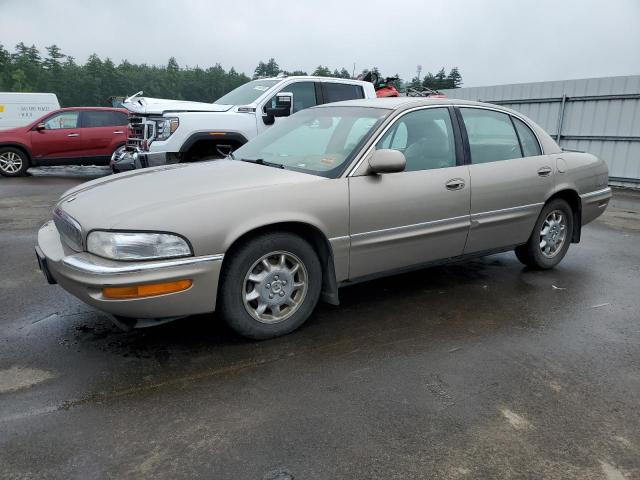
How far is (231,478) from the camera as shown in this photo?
2146 mm

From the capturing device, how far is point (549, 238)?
504cm

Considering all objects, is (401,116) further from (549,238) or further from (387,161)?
(549,238)

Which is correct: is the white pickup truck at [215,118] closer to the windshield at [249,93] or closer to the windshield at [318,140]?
the windshield at [249,93]

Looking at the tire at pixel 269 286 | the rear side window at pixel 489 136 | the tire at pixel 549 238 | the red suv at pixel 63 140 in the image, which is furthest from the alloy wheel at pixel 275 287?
the red suv at pixel 63 140

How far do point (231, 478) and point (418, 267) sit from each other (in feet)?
7.89

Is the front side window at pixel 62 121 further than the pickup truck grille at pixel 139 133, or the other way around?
the front side window at pixel 62 121

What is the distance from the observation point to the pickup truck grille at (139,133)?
7703mm

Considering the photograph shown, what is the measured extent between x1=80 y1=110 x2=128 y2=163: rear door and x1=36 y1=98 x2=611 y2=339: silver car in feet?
30.1

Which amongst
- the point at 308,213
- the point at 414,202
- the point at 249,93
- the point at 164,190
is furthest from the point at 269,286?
the point at 249,93

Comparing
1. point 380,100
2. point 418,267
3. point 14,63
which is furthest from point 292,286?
point 14,63

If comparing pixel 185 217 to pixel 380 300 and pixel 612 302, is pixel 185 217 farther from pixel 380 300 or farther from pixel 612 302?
pixel 612 302

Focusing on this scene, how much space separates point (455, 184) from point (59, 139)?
36.0ft

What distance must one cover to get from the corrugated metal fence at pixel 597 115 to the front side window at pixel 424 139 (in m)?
9.54

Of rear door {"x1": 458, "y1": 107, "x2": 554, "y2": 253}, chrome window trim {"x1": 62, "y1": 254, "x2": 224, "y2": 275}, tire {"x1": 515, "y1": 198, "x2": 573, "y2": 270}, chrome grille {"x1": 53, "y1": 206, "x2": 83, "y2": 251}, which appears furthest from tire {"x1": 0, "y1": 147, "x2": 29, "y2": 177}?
tire {"x1": 515, "y1": 198, "x2": 573, "y2": 270}
